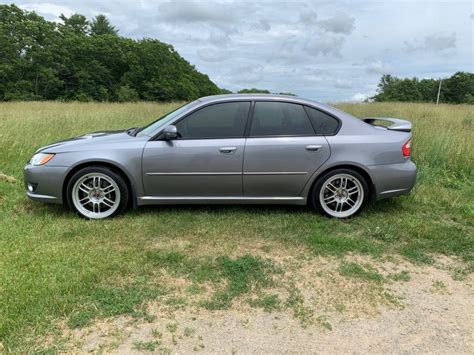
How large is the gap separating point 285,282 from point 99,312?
59.0 inches

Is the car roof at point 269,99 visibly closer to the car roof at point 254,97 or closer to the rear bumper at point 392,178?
the car roof at point 254,97

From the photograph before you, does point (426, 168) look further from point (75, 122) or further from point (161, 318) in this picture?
point (75, 122)

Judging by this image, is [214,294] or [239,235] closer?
[214,294]

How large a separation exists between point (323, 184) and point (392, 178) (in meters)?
0.84

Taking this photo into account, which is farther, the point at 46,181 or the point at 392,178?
the point at 392,178

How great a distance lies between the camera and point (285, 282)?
3.57 m

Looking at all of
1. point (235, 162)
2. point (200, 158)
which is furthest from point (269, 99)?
point (200, 158)

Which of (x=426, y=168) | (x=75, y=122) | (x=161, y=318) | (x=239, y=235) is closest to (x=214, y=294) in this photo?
(x=161, y=318)

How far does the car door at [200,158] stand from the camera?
193 inches

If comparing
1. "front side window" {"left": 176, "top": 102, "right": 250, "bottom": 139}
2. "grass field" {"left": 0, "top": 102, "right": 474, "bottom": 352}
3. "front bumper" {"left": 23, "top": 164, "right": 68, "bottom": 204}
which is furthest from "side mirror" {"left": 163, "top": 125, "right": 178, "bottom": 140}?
"front bumper" {"left": 23, "top": 164, "right": 68, "bottom": 204}

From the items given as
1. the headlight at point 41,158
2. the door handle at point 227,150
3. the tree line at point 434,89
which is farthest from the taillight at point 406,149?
the tree line at point 434,89

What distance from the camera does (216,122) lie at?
5.09 meters

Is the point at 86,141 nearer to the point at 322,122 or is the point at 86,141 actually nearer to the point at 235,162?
the point at 235,162

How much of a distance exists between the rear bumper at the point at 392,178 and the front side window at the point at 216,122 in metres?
1.66
